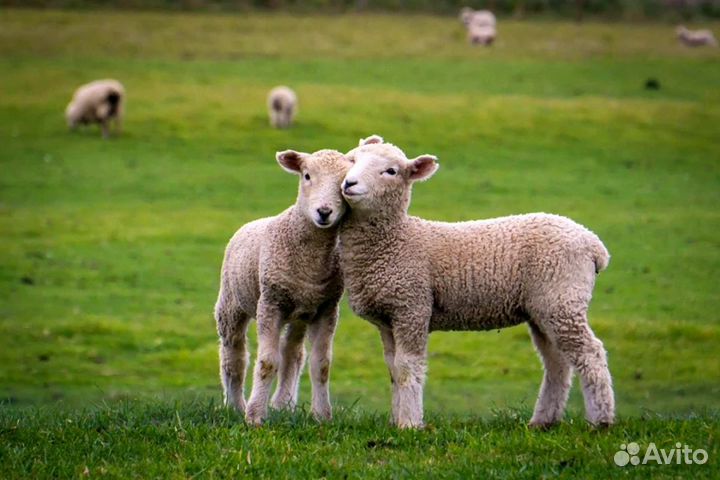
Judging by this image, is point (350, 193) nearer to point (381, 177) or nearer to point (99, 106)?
point (381, 177)

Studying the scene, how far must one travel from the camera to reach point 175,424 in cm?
803

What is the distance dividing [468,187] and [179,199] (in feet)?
21.4

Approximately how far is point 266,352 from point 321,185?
4.03ft

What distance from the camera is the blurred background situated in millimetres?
18281

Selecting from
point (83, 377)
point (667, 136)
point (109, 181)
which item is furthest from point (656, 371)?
point (667, 136)

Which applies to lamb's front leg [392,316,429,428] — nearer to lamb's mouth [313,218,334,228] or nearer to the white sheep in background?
lamb's mouth [313,218,334,228]

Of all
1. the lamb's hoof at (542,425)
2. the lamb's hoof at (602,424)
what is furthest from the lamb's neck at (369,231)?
the lamb's hoof at (602,424)

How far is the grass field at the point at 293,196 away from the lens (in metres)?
7.68

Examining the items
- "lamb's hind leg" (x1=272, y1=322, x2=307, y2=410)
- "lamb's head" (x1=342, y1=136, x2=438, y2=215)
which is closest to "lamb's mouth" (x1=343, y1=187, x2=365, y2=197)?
"lamb's head" (x1=342, y1=136, x2=438, y2=215)

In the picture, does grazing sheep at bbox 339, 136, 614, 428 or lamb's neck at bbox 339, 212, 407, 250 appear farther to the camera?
lamb's neck at bbox 339, 212, 407, 250

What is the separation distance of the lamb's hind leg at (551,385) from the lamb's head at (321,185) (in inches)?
61.9

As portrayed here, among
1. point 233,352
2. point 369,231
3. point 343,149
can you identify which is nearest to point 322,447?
point 369,231

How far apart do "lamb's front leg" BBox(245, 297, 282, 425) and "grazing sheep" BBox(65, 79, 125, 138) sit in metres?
24.3

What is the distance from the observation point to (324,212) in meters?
8.15
